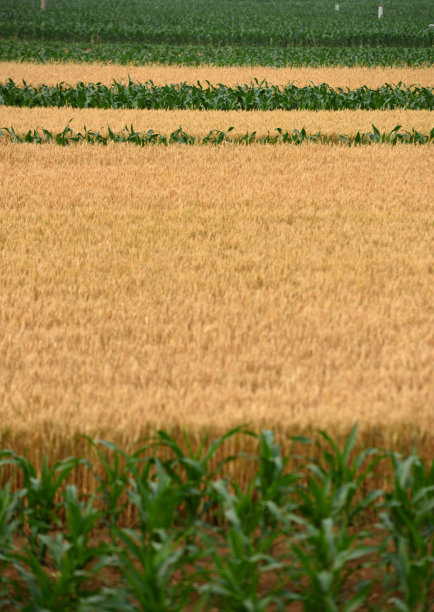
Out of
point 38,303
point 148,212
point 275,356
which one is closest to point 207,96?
point 148,212

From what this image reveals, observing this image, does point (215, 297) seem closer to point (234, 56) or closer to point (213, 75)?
point (213, 75)

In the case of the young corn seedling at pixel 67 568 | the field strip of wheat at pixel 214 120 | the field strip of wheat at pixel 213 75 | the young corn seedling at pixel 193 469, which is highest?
the field strip of wheat at pixel 213 75

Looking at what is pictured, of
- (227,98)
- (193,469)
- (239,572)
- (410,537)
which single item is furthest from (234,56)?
(239,572)

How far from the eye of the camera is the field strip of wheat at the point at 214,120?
421 inches

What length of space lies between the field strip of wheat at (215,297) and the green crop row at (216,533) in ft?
0.62

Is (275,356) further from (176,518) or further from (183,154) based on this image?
(183,154)

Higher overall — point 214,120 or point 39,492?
point 214,120

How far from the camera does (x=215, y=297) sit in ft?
15.8

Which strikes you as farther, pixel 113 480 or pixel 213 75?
pixel 213 75

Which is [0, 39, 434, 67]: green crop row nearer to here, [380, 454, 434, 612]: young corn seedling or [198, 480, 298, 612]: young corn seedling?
[380, 454, 434, 612]: young corn seedling

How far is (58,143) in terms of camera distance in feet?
33.3

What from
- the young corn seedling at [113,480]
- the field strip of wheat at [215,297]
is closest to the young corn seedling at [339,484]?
the field strip of wheat at [215,297]

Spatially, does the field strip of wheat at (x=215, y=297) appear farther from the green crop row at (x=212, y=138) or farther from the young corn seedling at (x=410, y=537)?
the green crop row at (x=212, y=138)

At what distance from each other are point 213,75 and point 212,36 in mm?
15319
